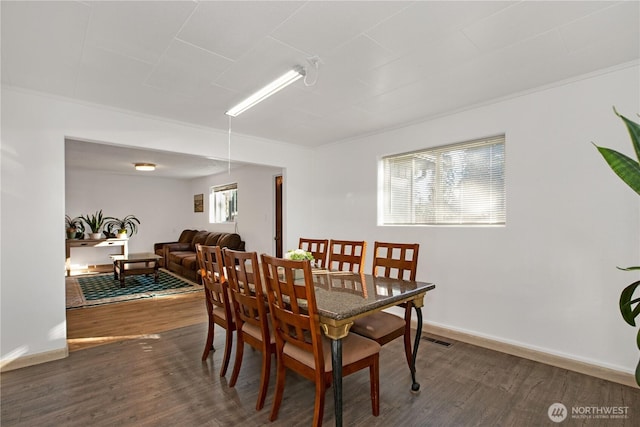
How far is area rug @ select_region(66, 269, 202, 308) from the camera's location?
4.79 meters

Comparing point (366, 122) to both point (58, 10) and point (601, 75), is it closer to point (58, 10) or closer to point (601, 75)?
point (601, 75)

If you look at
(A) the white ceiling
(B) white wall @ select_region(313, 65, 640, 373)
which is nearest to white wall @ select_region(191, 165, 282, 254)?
(A) the white ceiling

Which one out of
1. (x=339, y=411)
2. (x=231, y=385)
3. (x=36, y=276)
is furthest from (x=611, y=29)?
(x=36, y=276)

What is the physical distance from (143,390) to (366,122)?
11.2 feet

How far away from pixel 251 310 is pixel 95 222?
658 centimetres

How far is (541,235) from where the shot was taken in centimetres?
275

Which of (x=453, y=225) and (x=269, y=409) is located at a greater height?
(x=453, y=225)

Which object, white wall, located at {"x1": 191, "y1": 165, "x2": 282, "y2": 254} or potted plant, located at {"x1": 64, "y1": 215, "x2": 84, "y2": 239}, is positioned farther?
potted plant, located at {"x1": 64, "y1": 215, "x2": 84, "y2": 239}

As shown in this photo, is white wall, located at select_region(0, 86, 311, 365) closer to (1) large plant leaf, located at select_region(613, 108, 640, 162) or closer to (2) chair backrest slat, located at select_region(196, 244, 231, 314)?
(2) chair backrest slat, located at select_region(196, 244, 231, 314)

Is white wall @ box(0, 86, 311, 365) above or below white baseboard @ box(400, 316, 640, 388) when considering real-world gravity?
above

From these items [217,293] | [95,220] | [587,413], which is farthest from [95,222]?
[587,413]

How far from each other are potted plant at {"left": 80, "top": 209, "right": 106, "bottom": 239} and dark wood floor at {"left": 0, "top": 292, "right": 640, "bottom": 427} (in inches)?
184

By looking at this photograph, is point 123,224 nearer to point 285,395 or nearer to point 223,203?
point 223,203

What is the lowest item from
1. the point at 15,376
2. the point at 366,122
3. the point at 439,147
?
the point at 15,376
